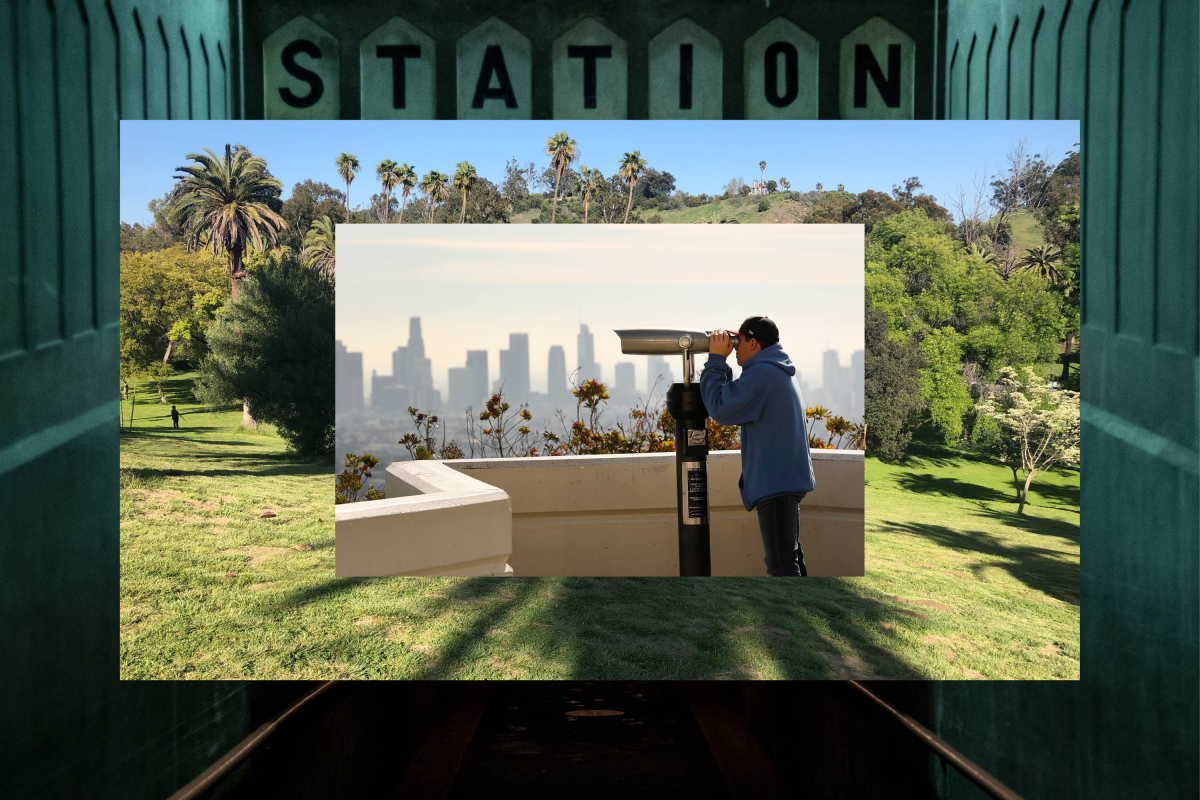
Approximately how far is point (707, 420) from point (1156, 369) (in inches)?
74.1

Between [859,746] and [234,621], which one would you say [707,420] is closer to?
[234,621]

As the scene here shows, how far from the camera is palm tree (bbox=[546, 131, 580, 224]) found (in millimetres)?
3717

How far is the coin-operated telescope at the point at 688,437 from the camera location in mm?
3054

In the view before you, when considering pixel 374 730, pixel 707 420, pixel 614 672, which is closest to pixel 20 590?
pixel 614 672

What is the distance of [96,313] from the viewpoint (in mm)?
3150

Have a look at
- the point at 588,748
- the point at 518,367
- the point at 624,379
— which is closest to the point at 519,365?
the point at 518,367

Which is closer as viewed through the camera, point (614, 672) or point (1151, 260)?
point (1151, 260)

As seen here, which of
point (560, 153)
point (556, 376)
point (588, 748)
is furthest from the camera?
point (588, 748)

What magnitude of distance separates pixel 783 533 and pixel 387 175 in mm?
2434

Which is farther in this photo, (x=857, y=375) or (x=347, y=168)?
(x=347, y=168)

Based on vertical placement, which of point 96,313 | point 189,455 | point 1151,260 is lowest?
point 189,455

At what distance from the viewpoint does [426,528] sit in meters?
3.10

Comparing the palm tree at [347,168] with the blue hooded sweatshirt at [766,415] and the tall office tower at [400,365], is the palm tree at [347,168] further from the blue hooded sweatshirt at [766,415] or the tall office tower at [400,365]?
the blue hooded sweatshirt at [766,415]

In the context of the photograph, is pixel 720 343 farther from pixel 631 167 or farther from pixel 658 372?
pixel 631 167
